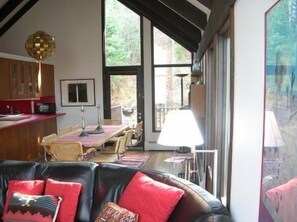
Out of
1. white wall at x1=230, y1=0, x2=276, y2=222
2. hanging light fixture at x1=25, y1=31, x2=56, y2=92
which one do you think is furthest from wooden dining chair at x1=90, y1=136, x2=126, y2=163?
white wall at x1=230, y1=0, x2=276, y2=222

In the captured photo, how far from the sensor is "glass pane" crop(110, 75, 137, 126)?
291 inches

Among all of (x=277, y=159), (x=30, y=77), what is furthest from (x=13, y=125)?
(x=277, y=159)

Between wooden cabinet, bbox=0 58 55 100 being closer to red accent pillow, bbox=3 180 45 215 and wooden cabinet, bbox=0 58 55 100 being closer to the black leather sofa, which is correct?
the black leather sofa

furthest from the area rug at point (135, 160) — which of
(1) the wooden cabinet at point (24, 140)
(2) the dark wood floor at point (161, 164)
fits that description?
(1) the wooden cabinet at point (24, 140)

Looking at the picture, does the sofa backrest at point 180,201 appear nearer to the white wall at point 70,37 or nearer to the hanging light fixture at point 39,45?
the hanging light fixture at point 39,45

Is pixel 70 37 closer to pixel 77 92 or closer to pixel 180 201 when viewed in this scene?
pixel 77 92

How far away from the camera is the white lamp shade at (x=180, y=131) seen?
2074mm

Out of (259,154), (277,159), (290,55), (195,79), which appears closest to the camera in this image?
(290,55)

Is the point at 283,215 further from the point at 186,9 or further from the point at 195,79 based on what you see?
the point at 195,79

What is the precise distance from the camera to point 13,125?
5402 mm

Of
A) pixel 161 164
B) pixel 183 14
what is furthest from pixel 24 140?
pixel 183 14

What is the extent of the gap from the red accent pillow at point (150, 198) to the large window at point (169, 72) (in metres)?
5.02

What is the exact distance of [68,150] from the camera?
4082 millimetres

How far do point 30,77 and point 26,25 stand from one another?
66.1 inches
